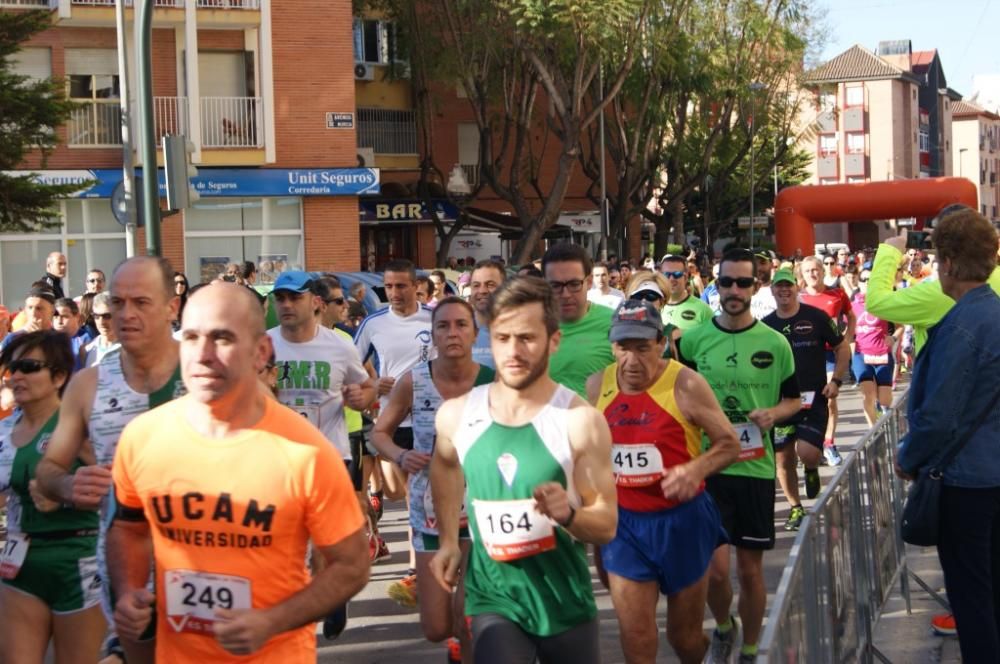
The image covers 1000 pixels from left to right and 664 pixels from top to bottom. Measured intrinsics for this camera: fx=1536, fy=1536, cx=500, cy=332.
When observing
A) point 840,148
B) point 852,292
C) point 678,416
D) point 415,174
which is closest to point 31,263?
point 415,174

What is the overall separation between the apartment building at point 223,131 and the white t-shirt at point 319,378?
954 inches

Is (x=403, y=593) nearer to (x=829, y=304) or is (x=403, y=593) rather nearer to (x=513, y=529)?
(x=513, y=529)

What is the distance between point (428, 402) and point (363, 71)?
37.6 meters

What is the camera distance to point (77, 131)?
33812mm

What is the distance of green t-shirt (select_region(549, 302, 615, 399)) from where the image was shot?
7723 mm

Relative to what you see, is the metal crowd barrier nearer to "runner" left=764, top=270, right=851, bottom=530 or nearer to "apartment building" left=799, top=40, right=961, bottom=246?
"runner" left=764, top=270, right=851, bottom=530

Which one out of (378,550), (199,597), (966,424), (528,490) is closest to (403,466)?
(528,490)

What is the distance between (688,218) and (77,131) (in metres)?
36.9

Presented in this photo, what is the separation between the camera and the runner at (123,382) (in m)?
5.19

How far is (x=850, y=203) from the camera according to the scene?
54.8m

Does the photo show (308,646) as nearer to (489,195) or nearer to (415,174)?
(415,174)

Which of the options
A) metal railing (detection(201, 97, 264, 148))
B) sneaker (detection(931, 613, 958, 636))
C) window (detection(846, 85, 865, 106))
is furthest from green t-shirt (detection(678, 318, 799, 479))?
window (detection(846, 85, 865, 106))

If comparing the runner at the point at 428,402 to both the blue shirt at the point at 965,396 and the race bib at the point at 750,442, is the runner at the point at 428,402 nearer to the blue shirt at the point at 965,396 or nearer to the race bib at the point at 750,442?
the race bib at the point at 750,442

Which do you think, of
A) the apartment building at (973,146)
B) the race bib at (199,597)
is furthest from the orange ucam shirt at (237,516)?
the apartment building at (973,146)
